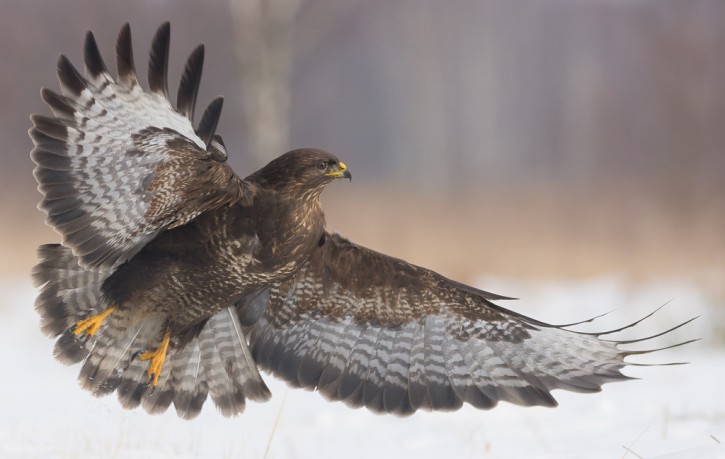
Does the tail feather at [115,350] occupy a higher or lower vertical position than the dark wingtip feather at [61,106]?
lower

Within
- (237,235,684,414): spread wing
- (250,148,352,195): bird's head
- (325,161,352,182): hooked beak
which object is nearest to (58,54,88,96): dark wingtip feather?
(250,148,352,195): bird's head

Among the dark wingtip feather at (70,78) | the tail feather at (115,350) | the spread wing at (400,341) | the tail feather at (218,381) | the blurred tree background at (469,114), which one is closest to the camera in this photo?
the dark wingtip feather at (70,78)

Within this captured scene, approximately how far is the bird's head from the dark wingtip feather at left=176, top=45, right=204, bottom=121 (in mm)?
653

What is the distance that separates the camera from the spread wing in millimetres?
5055

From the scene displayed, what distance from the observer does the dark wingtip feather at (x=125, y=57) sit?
13.5 feet

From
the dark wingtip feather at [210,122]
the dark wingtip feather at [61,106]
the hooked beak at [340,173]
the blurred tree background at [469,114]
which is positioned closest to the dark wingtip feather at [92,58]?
the dark wingtip feather at [61,106]

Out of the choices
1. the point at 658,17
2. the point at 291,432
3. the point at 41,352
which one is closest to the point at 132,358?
the point at 291,432

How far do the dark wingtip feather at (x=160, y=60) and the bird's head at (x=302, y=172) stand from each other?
824mm

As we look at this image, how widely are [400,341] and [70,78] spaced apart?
246cm

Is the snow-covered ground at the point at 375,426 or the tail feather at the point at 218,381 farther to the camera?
the tail feather at the point at 218,381

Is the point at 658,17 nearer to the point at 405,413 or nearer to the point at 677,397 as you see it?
the point at 677,397

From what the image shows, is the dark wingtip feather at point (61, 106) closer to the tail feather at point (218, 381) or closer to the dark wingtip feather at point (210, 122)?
the dark wingtip feather at point (210, 122)

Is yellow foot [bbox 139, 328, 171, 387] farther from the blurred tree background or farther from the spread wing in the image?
the blurred tree background

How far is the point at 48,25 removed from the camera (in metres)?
19.1
